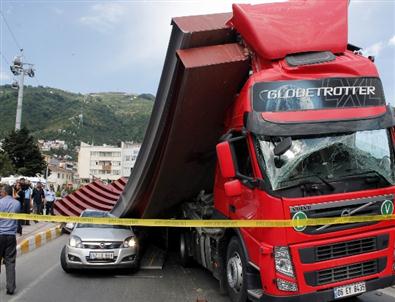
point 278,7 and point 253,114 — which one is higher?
point 278,7

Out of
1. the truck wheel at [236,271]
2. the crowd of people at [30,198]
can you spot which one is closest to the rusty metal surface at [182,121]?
the truck wheel at [236,271]

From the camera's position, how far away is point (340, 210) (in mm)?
5297

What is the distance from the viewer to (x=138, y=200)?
9648mm

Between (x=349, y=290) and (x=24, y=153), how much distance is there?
166 feet

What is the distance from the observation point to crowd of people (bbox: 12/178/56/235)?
51.4ft

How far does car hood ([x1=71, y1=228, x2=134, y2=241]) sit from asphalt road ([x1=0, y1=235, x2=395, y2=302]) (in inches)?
29.8

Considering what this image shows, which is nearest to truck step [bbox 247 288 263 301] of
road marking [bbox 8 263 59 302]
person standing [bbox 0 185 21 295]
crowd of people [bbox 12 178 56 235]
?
road marking [bbox 8 263 59 302]

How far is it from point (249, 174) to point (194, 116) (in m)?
2.05

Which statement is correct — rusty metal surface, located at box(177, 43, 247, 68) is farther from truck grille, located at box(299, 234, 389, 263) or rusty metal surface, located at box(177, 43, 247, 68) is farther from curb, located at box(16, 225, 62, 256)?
curb, located at box(16, 225, 62, 256)

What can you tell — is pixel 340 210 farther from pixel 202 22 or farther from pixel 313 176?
pixel 202 22

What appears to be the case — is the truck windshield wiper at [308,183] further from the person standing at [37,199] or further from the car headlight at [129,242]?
the person standing at [37,199]

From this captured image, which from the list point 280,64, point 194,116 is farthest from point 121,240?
point 280,64

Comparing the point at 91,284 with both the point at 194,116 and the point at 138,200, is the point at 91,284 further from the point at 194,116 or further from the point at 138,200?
the point at 194,116

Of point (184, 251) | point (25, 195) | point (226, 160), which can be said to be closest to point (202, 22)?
point (226, 160)
